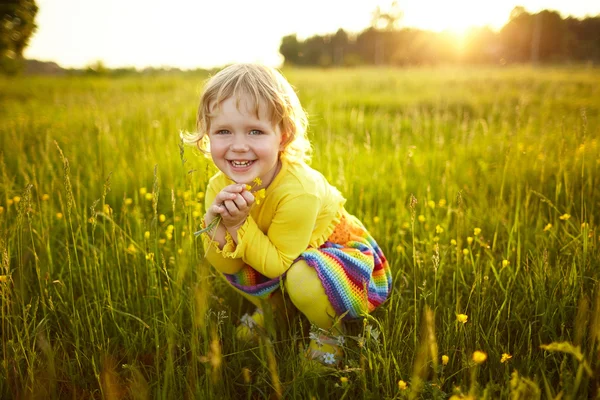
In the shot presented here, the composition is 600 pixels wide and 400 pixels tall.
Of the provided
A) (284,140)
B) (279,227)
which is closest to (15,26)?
(284,140)

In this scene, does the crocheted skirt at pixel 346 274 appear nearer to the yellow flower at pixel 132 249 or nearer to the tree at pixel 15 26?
the yellow flower at pixel 132 249

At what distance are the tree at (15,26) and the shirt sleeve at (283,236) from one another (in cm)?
1183

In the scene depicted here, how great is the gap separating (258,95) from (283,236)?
0.58 m

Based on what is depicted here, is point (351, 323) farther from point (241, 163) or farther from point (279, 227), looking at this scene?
point (241, 163)

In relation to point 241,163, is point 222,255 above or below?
below

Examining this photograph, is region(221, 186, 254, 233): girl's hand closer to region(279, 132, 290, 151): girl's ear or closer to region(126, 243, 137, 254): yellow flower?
region(279, 132, 290, 151): girl's ear

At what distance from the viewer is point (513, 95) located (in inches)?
303

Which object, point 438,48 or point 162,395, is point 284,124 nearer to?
point 162,395

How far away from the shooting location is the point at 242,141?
5.48 feet

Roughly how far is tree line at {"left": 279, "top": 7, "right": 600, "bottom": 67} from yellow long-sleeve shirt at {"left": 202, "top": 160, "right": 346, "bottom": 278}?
1503cm

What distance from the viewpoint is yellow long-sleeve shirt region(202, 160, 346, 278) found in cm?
173

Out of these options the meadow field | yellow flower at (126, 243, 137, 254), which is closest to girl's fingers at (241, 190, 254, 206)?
the meadow field

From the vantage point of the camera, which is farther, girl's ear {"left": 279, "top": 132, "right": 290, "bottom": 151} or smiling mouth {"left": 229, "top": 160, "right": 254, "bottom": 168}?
girl's ear {"left": 279, "top": 132, "right": 290, "bottom": 151}

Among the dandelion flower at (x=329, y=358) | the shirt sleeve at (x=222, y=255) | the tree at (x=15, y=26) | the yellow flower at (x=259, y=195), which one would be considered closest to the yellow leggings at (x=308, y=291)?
the dandelion flower at (x=329, y=358)
